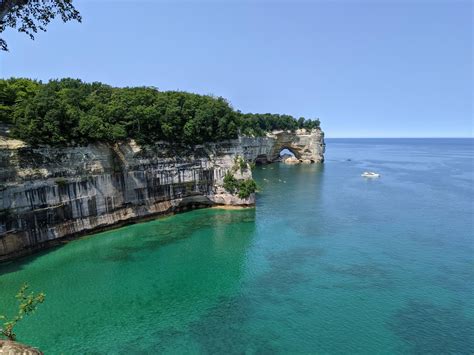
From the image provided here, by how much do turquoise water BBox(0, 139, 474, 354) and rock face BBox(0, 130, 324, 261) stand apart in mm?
2018

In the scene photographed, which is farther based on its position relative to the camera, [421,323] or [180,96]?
[180,96]

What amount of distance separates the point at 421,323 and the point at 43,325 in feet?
82.1

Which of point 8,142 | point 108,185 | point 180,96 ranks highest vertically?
point 180,96

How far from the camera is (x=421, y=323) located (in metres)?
23.0

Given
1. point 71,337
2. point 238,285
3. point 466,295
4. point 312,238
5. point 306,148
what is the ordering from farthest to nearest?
point 306,148
point 312,238
point 238,285
point 466,295
point 71,337

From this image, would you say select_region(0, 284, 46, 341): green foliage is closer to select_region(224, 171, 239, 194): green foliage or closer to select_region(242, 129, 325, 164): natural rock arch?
select_region(224, 171, 239, 194): green foliage

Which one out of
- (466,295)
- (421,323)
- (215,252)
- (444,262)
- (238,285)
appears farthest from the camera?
(215,252)

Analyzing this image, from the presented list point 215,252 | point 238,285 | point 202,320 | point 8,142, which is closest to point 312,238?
point 215,252

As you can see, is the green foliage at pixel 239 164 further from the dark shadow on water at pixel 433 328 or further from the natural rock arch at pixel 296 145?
the natural rock arch at pixel 296 145

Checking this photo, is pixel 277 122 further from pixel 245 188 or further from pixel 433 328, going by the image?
pixel 433 328

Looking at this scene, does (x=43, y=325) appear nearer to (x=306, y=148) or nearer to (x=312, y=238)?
(x=312, y=238)

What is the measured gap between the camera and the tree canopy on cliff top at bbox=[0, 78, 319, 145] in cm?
3520

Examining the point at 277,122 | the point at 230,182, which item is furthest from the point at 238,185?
the point at 277,122

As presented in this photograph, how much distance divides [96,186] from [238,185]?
66.7 feet
